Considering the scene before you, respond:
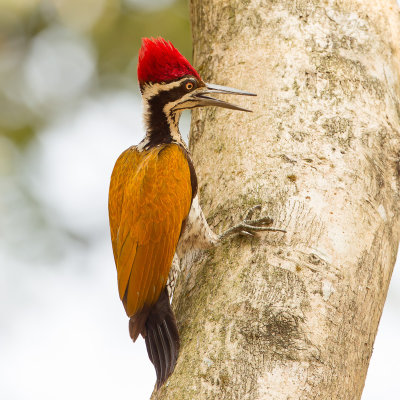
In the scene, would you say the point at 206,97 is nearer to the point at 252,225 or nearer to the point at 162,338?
the point at 252,225

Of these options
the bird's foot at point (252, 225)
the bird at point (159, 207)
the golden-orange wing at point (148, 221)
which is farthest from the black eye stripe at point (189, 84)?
the bird's foot at point (252, 225)

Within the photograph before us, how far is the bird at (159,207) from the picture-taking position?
2.93m

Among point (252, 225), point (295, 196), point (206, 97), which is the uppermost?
point (206, 97)

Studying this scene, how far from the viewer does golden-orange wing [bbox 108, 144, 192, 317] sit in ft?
9.94

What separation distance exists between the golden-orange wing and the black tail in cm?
7

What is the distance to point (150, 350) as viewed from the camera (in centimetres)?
294

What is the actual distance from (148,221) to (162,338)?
61cm

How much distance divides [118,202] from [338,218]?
1.21 meters

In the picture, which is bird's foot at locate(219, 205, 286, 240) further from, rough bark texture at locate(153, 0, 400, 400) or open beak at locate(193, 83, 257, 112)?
open beak at locate(193, 83, 257, 112)

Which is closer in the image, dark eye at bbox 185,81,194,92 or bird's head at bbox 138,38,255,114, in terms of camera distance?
bird's head at bbox 138,38,255,114

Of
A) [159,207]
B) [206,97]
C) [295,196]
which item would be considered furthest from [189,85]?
[295,196]

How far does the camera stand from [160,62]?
3.38 m

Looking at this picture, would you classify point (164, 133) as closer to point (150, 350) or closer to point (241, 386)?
point (150, 350)

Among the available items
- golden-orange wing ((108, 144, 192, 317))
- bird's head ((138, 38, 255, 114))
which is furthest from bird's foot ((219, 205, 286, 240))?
bird's head ((138, 38, 255, 114))
